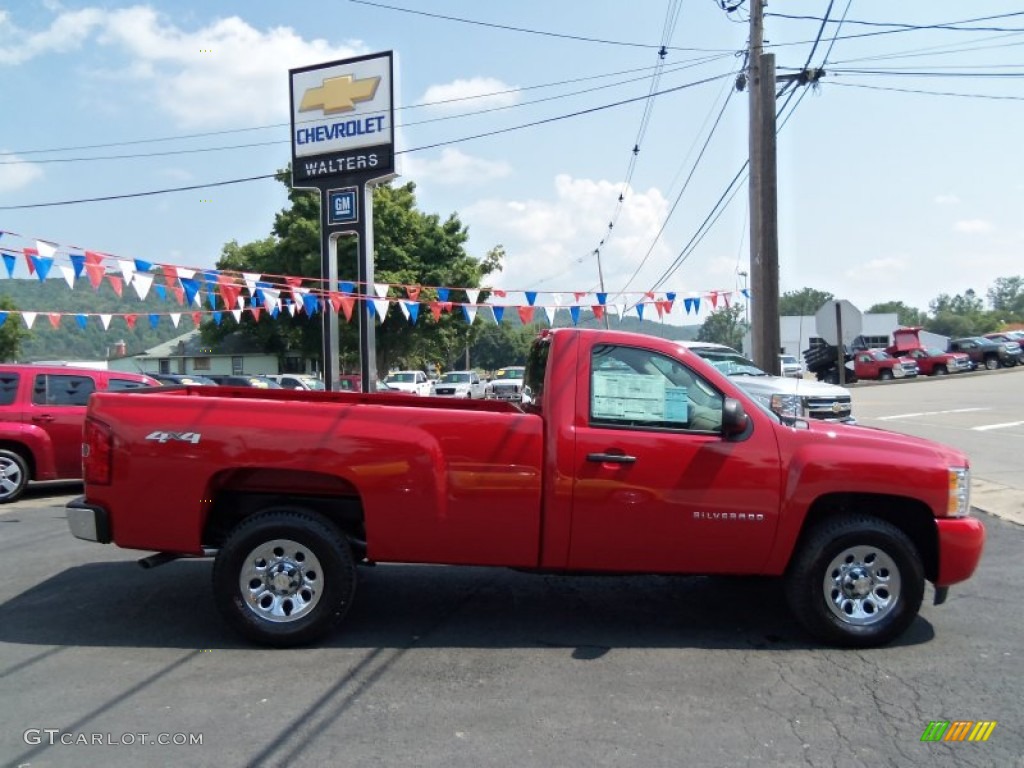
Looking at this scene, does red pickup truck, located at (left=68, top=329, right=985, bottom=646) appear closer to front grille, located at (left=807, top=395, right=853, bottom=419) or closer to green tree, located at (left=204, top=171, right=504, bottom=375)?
front grille, located at (left=807, top=395, right=853, bottom=419)

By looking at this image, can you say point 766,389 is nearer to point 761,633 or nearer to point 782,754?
point 761,633

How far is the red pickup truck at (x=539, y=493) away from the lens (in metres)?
4.85

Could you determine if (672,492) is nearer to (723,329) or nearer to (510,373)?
(510,373)

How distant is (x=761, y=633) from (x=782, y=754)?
1.65 m

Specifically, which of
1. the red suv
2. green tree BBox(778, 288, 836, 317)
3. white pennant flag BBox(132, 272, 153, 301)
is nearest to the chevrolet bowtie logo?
white pennant flag BBox(132, 272, 153, 301)

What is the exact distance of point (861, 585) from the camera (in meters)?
4.97

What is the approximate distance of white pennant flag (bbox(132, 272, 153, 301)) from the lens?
11477 millimetres

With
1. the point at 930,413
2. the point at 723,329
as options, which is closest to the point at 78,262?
the point at 930,413

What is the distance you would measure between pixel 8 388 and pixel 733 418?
30.4 feet

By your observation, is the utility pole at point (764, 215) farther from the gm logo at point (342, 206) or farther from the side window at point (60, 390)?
the side window at point (60, 390)

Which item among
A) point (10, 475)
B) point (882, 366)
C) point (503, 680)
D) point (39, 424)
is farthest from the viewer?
point (882, 366)

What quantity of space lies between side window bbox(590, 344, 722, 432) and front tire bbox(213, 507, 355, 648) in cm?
181

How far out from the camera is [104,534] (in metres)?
4.95

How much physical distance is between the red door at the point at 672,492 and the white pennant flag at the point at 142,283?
882 centimetres
